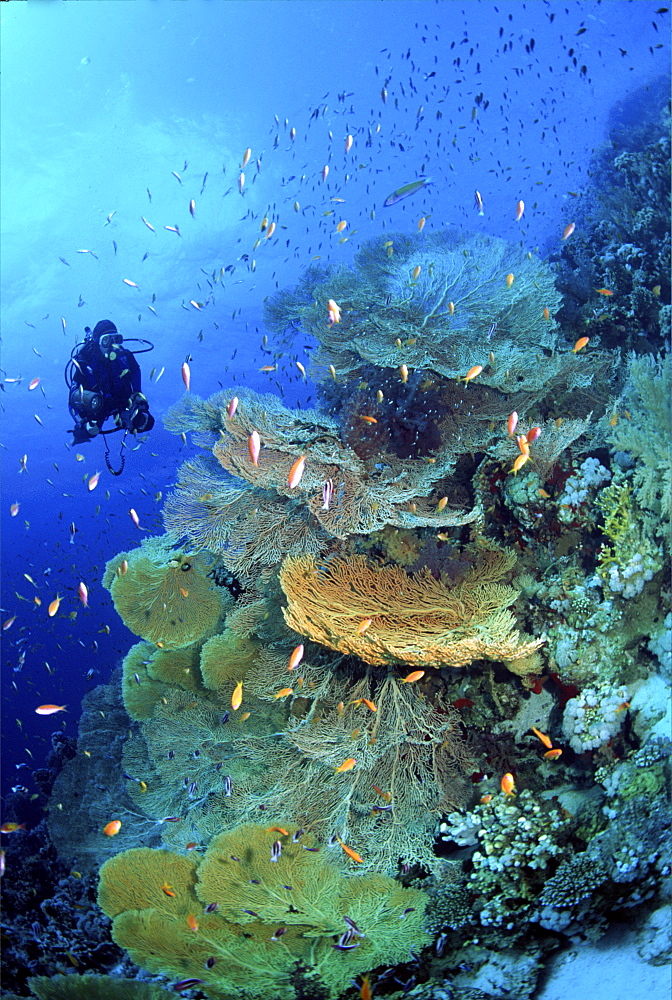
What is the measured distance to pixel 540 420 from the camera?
5.14m

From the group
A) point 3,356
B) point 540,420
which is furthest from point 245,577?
point 3,356

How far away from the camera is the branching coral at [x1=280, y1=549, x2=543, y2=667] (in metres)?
3.04

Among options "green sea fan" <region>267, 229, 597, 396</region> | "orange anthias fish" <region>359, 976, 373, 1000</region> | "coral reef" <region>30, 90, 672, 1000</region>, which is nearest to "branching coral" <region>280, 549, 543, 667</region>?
"coral reef" <region>30, 90, 672, 1000</region>

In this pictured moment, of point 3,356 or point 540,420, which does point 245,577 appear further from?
Result: point 3,356

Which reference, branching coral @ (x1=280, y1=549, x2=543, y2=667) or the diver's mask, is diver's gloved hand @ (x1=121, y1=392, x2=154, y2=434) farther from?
branching coral @ (x1=280, y1=549, x2=543, y2=667)

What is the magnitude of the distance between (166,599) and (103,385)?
9.60 feet

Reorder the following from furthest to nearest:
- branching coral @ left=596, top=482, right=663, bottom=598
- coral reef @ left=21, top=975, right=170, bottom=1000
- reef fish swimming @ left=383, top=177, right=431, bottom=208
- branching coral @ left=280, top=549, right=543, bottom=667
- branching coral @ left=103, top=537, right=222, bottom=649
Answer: reef fish swimming @ left=383, top=177, right=431, bottom=208
branching coral @ left=103, top=537, right=222, bottom=649
branching coral @ left=596, top=482, right=663, bottom=598
coral reef @ left=21, top=975, right=170, bottom=1000
branching coral @ left=280, top=549, right=543, bottom=667

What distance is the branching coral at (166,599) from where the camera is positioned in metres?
5.09

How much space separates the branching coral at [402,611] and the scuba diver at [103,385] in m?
3.56

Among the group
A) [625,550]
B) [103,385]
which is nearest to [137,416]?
[103,385]

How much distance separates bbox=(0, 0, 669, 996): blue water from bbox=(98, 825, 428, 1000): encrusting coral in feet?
43.3

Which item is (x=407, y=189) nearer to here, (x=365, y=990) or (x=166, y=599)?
Answer: (x=166, y=599)

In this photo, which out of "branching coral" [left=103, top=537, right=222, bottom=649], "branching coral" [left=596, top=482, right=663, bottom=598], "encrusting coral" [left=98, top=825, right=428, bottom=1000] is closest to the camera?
"encrusting coral" [left=98, top=825, right=428, bottom=1000]

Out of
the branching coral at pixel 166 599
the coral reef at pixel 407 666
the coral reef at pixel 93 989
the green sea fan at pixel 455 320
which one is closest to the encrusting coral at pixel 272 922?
the coral reef at pixel 407 666
